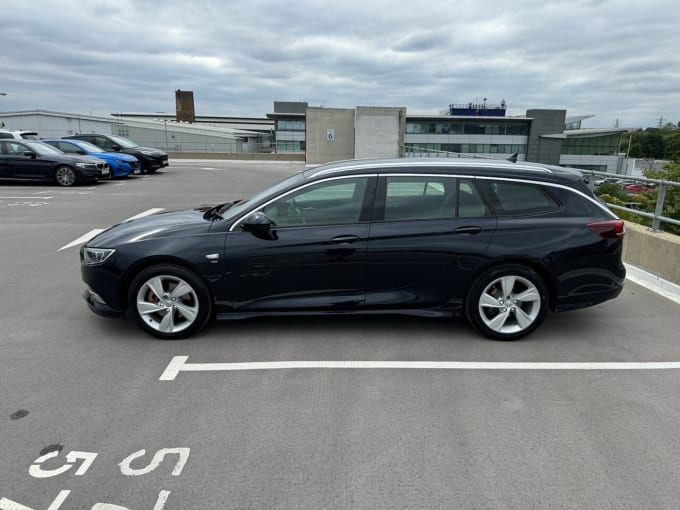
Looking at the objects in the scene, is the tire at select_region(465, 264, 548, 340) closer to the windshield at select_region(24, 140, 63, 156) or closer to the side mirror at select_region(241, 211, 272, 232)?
the side mirror at select_region(241, 211, 272, 232)

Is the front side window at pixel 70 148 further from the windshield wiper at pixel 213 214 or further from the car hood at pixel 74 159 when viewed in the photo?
the windshield wiper at pixel 213 214

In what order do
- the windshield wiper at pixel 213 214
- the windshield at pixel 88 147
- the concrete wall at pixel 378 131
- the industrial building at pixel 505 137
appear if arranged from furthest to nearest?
1. the industrial building at pixel 505 137
2. the concrete wall at pixel 378 131
3. the windshield at pixel 88 147
4. the windshield wiper at pixel 213 214

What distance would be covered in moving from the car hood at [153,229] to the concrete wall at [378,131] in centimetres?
2664

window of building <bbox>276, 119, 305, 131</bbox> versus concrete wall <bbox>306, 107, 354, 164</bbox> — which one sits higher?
window of building <bbox>276, 119, 305, 131</bbox>

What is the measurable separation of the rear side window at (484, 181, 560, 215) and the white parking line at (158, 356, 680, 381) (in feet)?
4.44

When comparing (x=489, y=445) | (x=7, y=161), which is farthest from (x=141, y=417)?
(x=7, y=161)

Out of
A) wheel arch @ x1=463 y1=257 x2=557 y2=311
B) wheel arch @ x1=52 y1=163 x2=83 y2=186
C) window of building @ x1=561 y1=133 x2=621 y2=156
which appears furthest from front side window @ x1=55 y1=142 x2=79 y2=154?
window of building @ x1=561 y1=133 x2=621 y2=156

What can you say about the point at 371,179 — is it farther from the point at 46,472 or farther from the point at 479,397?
the point at 46,472

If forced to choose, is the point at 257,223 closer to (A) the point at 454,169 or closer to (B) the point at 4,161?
(A) the point at 454,169

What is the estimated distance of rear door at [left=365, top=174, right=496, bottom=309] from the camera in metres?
4.30

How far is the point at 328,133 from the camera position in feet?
109

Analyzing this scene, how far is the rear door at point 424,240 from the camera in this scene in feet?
14.1

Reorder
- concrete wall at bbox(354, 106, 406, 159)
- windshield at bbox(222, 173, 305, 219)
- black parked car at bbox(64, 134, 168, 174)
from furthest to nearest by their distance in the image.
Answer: concrete wall at bbox(354, 106, 406, 159), black parked car at bbox(64, 134, 168, 174), windshield at bbox(222, 173, 305, 219)

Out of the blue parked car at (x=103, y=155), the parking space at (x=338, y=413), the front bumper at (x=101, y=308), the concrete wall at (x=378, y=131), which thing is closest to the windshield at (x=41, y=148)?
the blue parked car at (x=103, y=155)
